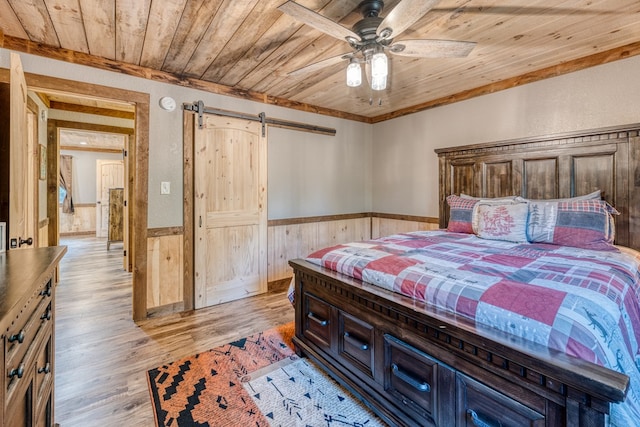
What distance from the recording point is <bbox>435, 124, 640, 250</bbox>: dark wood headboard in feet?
8.06

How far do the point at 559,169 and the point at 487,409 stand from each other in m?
2.51

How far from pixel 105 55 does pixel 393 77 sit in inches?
105

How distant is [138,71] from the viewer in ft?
9.43

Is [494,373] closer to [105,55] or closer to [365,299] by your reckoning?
[365,299]

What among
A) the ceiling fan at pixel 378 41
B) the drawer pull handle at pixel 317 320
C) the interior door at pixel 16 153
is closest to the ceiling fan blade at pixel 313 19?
the ceiling fan at pixel 378 41

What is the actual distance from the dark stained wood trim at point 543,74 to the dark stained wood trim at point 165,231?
3284mm

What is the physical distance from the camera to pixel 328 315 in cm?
202

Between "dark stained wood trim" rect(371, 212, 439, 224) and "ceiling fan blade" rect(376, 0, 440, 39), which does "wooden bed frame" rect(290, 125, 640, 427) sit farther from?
"ceiling fan blade" rect(376, 0, 440, 39)

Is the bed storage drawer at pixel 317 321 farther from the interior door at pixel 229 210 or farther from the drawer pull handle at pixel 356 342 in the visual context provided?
the interior door at pixel 229 210

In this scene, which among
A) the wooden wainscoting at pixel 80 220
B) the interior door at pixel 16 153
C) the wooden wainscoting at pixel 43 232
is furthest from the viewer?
the wooden wainscoting at pixel 80 220

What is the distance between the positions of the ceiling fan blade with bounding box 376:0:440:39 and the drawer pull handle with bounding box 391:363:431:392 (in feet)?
5.96

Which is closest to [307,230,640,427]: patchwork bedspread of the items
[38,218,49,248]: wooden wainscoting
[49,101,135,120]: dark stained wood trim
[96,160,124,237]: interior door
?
[38,218,49,248]: wooden wainscoting

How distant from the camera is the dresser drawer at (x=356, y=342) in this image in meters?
1.71

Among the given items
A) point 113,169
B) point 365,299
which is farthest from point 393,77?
point 113,169
